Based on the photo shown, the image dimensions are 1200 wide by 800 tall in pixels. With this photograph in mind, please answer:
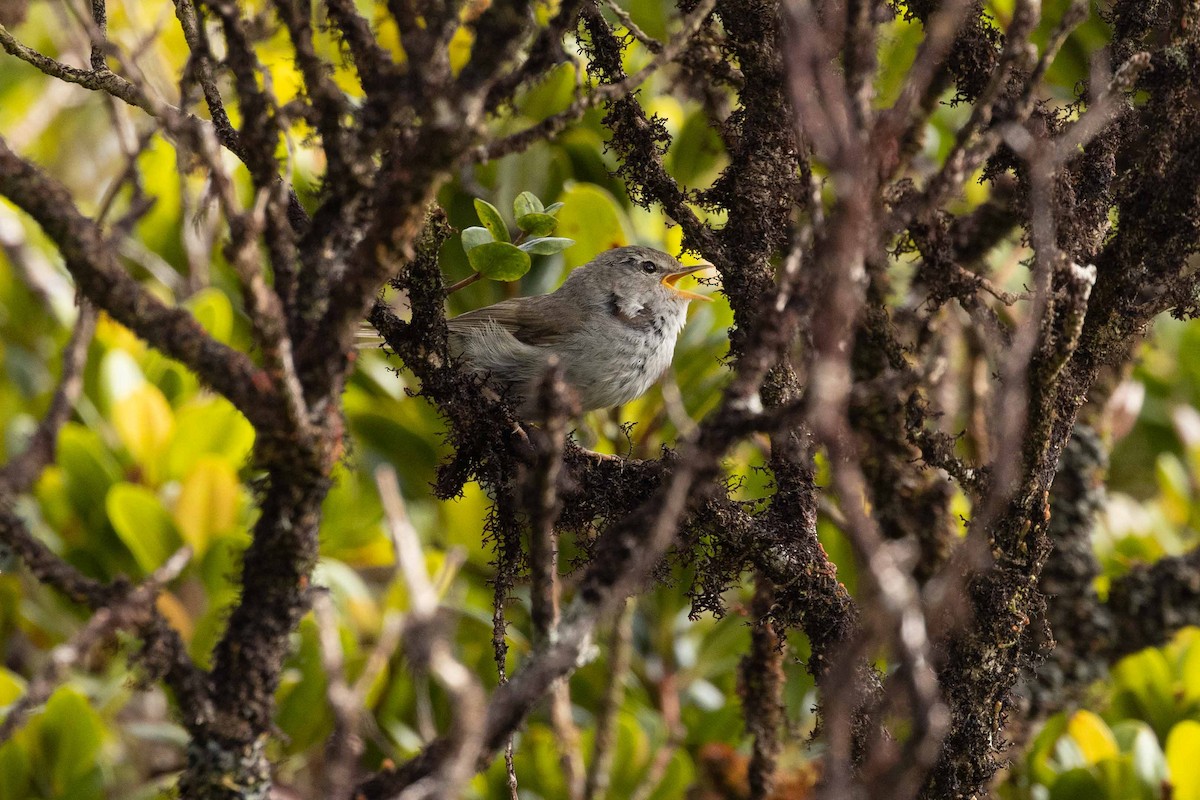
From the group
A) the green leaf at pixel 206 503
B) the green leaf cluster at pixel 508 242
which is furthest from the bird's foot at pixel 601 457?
the green leaf at pixel 206 503

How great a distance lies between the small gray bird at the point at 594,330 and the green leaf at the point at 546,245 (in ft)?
4.79

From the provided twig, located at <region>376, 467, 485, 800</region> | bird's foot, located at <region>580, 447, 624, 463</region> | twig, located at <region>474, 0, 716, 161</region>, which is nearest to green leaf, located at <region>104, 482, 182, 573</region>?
bird's foot, located at <region>580, 447, 624, 463</region>

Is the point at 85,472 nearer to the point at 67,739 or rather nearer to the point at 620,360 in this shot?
the point at 67,739

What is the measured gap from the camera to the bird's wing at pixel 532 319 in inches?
191

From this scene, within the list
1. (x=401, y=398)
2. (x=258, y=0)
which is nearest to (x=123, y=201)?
(x=258, y=0)

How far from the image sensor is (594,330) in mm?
4871

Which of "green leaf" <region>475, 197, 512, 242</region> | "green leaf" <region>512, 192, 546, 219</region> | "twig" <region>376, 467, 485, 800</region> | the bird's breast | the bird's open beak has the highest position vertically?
the bird's open beak

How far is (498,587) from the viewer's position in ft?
9.34

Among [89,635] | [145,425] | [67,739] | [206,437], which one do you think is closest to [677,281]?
[206,437]

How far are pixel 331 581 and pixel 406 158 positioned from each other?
10.6 ft

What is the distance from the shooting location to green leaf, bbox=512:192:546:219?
2980 millimetres

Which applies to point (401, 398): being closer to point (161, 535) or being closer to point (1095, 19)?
point (161, 535)

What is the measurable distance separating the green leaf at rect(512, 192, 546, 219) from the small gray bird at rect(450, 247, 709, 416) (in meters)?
1.38

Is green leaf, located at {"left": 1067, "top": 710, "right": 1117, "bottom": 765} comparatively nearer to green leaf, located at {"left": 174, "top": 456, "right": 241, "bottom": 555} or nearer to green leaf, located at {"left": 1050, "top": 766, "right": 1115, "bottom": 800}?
green leaf, located at {"left": 1050, "top": 766, "right": 1115, "bottom": 800}
